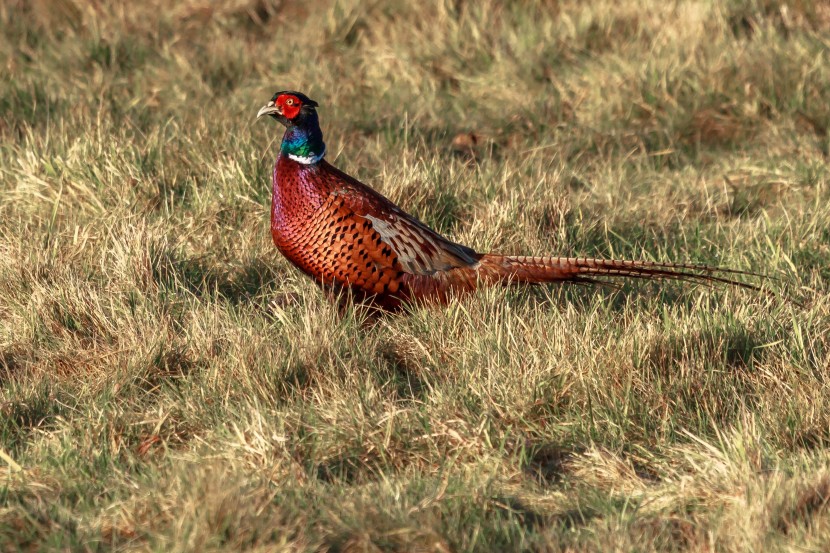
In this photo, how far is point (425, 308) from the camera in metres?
3.78

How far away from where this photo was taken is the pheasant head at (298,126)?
3.89m

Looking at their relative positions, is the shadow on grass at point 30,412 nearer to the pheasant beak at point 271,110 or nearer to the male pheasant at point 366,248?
the male pheasant at point 366,248

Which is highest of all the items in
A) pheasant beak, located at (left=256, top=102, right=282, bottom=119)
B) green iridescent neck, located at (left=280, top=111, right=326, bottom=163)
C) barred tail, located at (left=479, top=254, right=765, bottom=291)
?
pheasant beak, located at (left=256, top=102, right=282, bottom=119)

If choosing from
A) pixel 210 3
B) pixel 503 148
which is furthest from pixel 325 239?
pixel 210 3

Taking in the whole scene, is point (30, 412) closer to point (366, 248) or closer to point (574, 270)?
point (366, 248)

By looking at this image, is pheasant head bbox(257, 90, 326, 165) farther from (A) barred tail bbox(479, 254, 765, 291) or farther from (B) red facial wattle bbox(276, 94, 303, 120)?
(A) barred tail bbox(479, 254, 765, 291)

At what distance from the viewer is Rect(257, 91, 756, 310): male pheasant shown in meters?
3.77

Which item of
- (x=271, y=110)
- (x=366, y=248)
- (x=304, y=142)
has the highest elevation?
(x=271, y=110)

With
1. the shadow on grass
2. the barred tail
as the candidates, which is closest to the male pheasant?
the barred tail

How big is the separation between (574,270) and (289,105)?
1.10 metres

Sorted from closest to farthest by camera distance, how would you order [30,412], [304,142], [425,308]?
[30,412], [425,308], [304,142]

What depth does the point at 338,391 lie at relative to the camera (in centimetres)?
322

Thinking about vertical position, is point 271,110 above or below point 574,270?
above

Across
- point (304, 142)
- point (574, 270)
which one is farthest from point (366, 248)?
point (574, 270)
